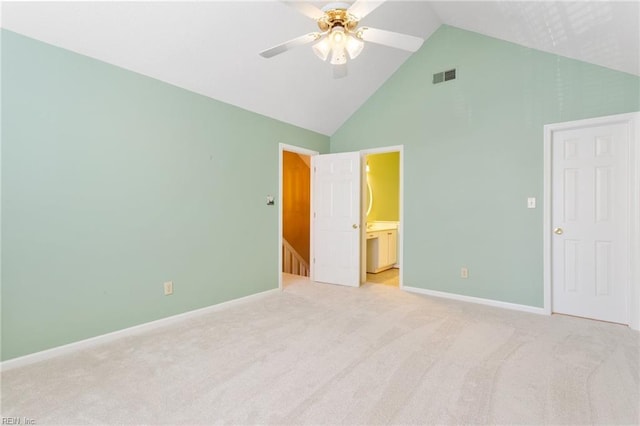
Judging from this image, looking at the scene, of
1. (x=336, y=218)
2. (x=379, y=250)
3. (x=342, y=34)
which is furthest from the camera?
(x=379, y=250)

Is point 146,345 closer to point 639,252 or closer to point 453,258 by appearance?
point 453,258

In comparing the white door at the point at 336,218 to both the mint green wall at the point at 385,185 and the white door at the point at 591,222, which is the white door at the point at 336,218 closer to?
the mint green wall at the point at 385,185

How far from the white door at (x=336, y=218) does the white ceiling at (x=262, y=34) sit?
102 cm

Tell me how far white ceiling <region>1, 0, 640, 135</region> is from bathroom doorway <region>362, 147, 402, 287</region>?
207 centimetres

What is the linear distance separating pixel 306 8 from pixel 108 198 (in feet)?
7.38

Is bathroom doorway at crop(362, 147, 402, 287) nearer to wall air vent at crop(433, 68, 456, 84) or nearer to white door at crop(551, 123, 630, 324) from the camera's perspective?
wall air vent at crop(433, 68, 456, 84)

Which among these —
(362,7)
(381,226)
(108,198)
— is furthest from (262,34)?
(381,226)

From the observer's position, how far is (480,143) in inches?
147

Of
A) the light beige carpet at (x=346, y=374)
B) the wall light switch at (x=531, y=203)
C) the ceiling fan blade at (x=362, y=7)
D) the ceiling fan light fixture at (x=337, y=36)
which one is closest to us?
the light beige carpet at (x=346, y=374)

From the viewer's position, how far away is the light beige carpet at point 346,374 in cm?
170

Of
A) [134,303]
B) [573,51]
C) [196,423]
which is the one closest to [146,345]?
[134,303]

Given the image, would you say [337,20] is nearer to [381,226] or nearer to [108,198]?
[108,198]

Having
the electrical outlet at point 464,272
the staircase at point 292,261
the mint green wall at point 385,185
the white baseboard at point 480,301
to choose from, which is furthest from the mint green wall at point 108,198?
the mint green wall at point 385,185

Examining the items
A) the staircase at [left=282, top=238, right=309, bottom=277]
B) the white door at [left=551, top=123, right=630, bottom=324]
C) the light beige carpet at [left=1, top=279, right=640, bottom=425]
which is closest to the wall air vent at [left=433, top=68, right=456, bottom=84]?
the white door at [left=551, top=123, right=630, bottom=324]
